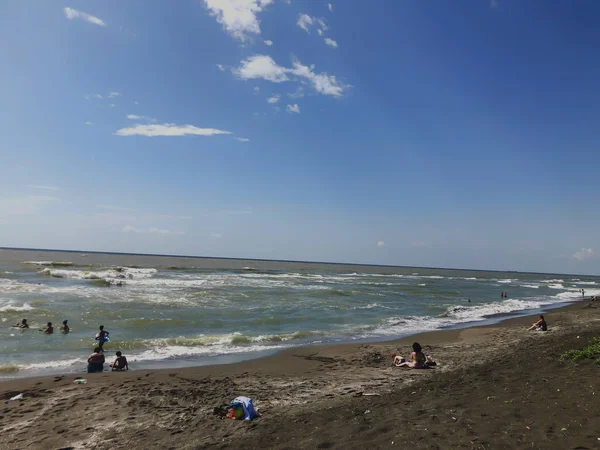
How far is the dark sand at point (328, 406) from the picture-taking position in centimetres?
588

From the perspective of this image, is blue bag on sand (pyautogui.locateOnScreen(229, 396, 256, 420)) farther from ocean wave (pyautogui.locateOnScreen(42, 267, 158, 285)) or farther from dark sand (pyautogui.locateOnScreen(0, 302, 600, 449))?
ocean wave (pyautogui.locateOnScreen(42, 267, 158, 285))

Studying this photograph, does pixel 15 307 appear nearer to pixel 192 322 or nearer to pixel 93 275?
pixel 192 322

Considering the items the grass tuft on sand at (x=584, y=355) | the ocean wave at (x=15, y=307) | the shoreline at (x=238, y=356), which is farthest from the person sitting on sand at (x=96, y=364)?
the ocean wave at (x=15, y=307)

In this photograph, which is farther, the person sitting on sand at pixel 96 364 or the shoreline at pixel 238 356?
the person sitting on sand at pixel 96 364

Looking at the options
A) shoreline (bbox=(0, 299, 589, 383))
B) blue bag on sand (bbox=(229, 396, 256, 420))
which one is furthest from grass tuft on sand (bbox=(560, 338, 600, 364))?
blue bag on sand (bbox=(229, 396, 256, 420))

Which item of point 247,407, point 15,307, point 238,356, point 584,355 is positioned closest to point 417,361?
point 584,355

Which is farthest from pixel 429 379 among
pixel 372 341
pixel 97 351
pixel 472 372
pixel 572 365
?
pixel 97 351

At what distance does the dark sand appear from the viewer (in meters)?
5.88

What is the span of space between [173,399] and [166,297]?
23.0m

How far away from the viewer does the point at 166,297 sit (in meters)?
30.5

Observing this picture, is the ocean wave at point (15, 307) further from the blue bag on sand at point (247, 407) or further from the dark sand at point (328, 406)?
the blue bag on sand at point (247, 407)

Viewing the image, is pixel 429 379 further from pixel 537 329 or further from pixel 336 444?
pixel 537 329

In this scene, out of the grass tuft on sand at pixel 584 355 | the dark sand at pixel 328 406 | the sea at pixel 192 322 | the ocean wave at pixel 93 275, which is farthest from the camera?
the ocean wave at pixel 93 275

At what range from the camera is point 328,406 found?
25.8ft
